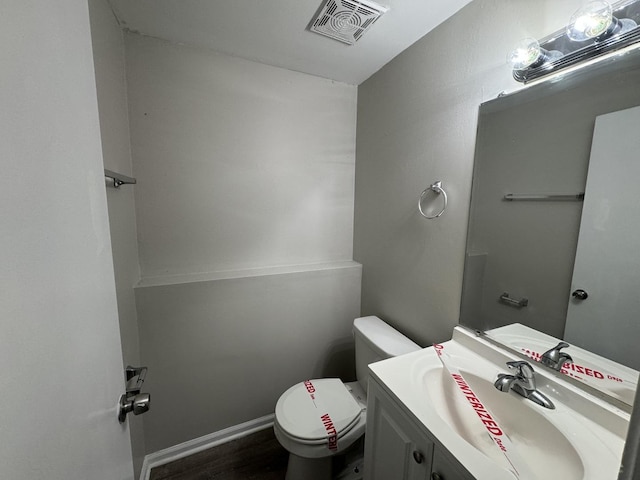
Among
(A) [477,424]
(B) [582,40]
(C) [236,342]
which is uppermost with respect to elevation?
(B) [582,40]

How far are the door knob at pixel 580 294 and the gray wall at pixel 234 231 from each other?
1.14 metres

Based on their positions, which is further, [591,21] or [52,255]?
[591,21]

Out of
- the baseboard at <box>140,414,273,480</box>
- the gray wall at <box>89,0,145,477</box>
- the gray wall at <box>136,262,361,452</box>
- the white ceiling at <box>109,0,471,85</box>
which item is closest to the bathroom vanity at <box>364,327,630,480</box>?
the gray wall at <box>136,262,361,452</box>

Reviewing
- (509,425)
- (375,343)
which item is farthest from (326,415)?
(509,425)

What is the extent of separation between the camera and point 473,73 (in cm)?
104

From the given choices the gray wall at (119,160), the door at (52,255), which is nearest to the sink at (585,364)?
the door at (52,255)

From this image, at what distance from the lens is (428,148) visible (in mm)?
1258

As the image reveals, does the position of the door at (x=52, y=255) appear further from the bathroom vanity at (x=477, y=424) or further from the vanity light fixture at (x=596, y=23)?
the vanity light fixture at (x=596, y=23)

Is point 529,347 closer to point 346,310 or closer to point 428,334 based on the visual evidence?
point 428,334

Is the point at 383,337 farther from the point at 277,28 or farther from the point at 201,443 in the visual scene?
the point at 277,28

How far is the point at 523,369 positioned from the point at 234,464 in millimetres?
1601

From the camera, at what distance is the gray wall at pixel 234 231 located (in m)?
1.35

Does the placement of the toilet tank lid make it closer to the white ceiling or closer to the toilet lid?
the toilet lid

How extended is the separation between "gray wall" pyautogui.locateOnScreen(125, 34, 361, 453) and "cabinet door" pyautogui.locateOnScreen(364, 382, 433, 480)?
84cm
